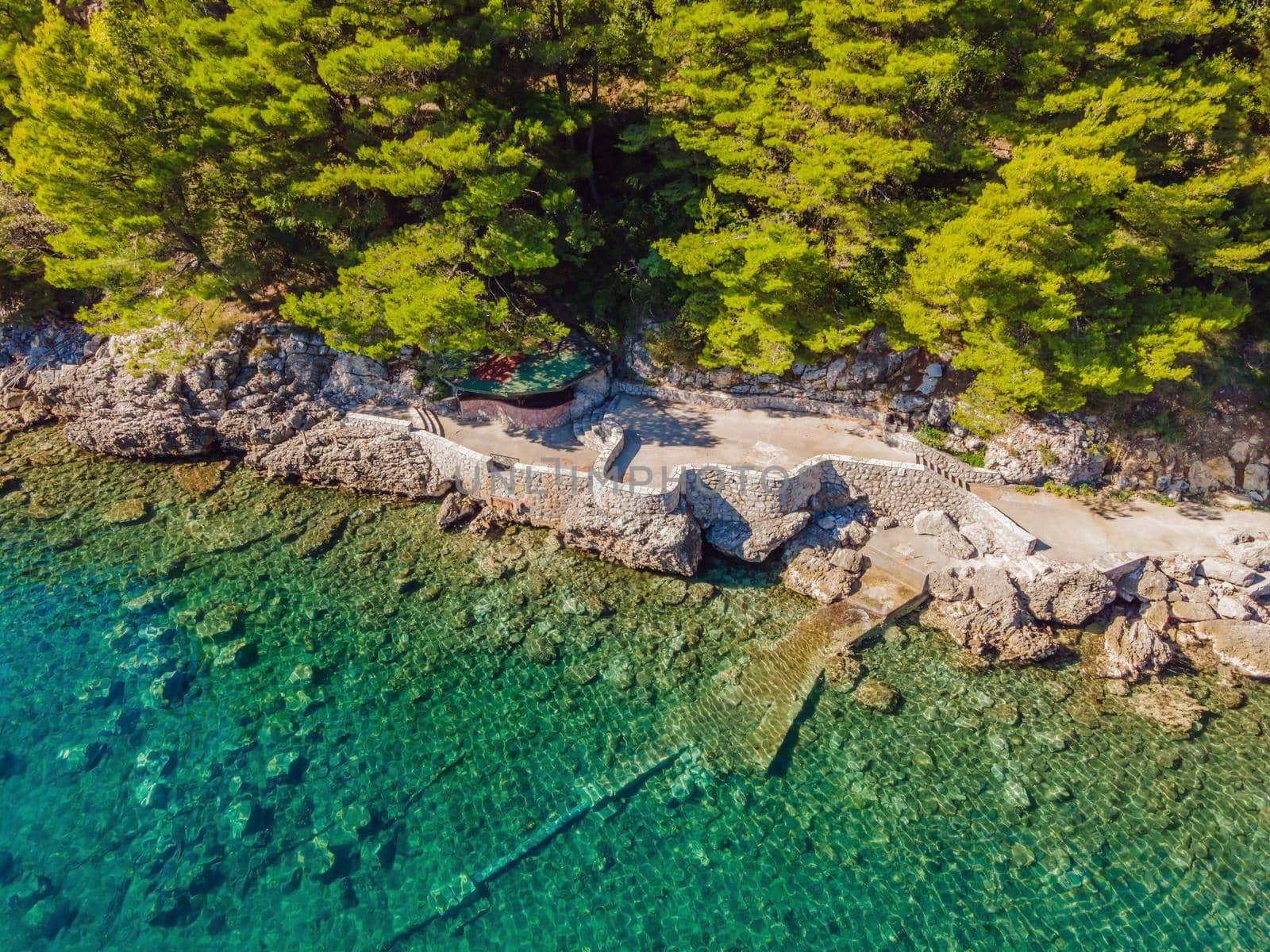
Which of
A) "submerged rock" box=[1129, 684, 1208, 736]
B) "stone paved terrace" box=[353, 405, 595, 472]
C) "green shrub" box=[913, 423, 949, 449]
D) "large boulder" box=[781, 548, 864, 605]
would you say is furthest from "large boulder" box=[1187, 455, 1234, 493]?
"stone paved terrace" box=[353, 405, 595, 472]

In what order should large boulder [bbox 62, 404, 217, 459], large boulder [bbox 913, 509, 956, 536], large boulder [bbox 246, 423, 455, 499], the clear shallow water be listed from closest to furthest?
the clear shallow water, large boulder [bbox 913, 509, 956, 536], large boulder [bbox 246, 423, 455, 499], large boulder [bbox 62, 404, 217, 459]

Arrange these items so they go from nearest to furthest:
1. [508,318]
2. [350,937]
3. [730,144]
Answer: [350,937] → [730,144] → [508,318]

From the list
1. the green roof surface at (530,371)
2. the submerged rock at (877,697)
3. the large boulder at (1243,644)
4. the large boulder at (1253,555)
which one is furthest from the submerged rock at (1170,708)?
the green roof surface at (530,371)

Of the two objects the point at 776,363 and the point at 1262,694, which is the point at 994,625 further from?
the point at 776,363

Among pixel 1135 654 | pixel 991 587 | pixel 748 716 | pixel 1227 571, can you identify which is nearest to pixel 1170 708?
pixel 1135 654

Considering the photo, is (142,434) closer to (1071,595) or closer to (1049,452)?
(1071,595)

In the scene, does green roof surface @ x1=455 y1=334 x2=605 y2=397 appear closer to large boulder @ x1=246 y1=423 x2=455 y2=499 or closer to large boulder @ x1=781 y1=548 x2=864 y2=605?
large boulder @ x1=246 y1=423 x2=455 y2=499

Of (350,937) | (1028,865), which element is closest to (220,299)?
(350,937)
